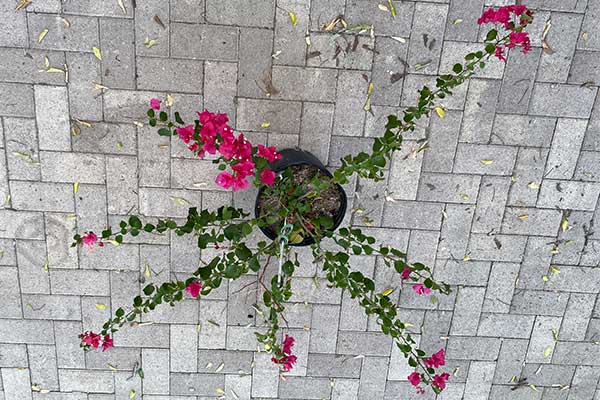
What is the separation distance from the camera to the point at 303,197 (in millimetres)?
2055

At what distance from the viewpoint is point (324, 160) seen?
255cm

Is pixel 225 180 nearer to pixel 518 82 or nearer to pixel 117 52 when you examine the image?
pixel 117 52

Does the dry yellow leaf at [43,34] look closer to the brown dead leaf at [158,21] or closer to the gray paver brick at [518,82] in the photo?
the brown dead leaf at [158,21]

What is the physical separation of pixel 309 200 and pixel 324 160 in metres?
0.41

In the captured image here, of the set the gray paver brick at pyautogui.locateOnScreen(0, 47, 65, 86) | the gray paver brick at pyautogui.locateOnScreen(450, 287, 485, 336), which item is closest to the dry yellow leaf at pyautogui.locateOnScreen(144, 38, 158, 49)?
the gray paver brick at pyautogui.locateOnScreen(0, 47, 65, 86)

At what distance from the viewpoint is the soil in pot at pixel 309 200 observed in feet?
7.12

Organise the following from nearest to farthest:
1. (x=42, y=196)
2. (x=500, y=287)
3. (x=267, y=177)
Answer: (x=267, y=177), (x=42, y=196), (x=500, y=287)

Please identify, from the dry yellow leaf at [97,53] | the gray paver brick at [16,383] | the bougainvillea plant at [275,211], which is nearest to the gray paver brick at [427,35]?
the bougainvillea plant at [275,211]

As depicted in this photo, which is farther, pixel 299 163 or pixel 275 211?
pixel 299 163

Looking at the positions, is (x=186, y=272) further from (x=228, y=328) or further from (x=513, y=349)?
(x=513, y=349)

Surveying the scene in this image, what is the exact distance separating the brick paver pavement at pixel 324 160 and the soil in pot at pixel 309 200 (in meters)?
0.28

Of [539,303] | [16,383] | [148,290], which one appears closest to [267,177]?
[148,290]

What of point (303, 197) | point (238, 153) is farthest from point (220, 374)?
point (238, 153)

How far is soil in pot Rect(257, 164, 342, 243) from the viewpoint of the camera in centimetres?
217
